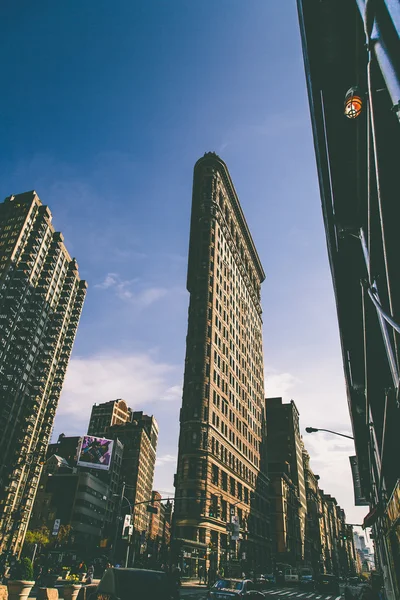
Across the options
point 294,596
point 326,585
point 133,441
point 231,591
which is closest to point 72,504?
point 133,441

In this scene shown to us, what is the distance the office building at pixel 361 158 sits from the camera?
15.2ft

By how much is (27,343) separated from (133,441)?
227 ft

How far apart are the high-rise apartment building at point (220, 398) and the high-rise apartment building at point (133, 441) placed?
67907 millimetres

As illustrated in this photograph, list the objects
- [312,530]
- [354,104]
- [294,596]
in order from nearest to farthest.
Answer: [354,104]
[294,596]
[312,530]

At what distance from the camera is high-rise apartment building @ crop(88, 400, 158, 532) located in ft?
432

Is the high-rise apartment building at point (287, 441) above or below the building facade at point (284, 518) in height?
above

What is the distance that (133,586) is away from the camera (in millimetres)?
9898

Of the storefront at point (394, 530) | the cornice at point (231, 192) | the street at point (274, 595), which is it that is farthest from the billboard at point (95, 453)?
the storefront at point (394, 530)

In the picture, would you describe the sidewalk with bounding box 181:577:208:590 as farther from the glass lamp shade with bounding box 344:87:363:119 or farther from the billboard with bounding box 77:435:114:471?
the glass lamp shade with bounding box 344:87:363:119

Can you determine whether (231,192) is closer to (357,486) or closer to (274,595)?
(357,486)

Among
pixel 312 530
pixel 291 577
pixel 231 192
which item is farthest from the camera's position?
pixel 312 530

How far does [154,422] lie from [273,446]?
7999 cm

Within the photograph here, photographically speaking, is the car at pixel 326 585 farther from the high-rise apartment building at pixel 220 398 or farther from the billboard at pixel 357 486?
the high-rise apartment building at pixel 220 398

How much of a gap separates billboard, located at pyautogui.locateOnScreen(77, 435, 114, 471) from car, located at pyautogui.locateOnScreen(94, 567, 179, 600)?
67467mm
